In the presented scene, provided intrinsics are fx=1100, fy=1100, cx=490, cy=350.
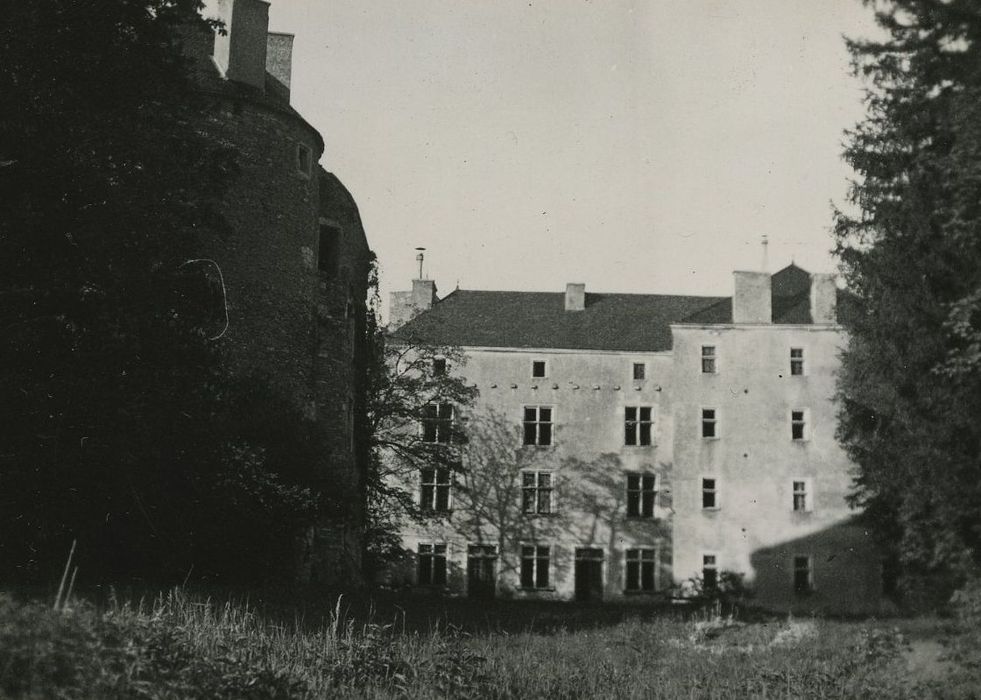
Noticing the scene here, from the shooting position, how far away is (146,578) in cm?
1557

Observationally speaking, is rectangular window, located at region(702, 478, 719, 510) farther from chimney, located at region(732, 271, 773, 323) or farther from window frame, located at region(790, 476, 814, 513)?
chimney, located at region(732, 271, 773, 323)

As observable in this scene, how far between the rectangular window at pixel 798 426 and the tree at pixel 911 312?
477 inches

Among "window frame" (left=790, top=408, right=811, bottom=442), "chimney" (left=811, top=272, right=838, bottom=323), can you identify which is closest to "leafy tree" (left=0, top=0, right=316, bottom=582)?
"window frame" (left=790, top=408, right=811, bottom=442)

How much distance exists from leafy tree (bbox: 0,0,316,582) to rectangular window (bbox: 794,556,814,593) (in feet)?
82.0

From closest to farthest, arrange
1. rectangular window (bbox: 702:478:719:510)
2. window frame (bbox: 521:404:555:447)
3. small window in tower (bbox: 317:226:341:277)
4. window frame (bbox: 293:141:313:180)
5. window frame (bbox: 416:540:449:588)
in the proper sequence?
1. window frame (bbox: 293:141:313:180)
2. small window in tower (bbox: 317:226:341:277)
3. rectangular window (bbox: 702:478:719:510)
4. window frame (bbox: 416:540:449:588)
5. window frame (bbox: 521:404:555:447)

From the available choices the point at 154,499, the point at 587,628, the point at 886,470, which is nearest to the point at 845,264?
the point at 886,470

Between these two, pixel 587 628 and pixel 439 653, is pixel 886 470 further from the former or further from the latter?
pixel 439 653

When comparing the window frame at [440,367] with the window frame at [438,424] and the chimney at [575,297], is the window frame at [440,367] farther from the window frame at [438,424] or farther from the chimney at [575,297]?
the chimney at [575,297]

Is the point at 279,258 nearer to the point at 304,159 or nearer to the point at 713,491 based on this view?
the point at 304,159

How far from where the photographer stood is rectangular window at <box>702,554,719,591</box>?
116 feet

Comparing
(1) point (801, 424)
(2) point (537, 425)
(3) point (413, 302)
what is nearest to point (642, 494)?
(2) point (537, 425)

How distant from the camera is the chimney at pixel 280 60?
1004 inches

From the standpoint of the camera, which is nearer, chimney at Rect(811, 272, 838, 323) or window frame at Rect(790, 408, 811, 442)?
window frame at Rect(790, 408, 811, 442)

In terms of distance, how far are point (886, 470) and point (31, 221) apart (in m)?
16.6
